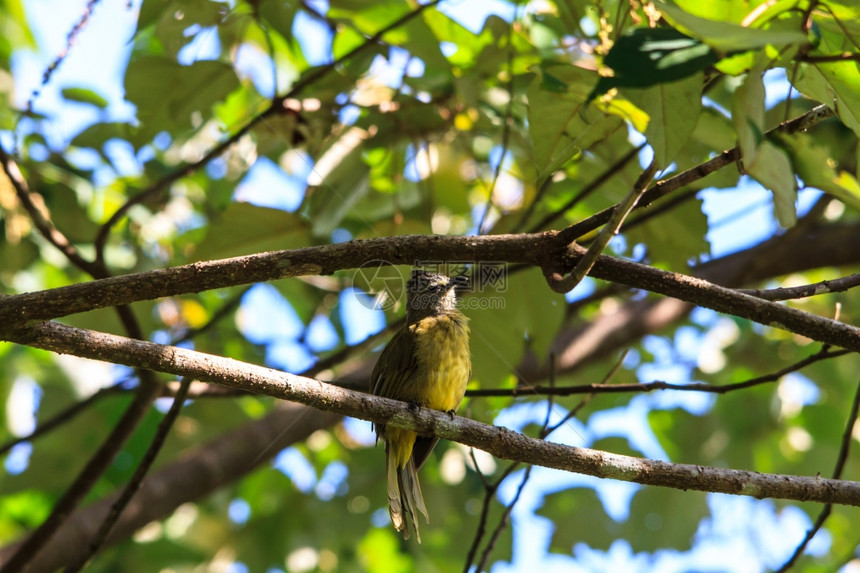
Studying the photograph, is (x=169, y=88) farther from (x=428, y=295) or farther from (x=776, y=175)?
(x=776, y=175)

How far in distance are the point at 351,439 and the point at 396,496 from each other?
253 cm

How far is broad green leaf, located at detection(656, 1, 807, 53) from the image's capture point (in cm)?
130

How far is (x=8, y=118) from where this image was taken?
5004 mm

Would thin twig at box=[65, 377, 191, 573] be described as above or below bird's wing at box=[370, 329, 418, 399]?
below

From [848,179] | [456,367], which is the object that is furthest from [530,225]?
[848,179]

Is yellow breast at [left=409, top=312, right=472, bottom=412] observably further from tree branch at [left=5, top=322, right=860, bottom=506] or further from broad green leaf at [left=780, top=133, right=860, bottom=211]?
broad green leaf at [left=780, top=133, right=860, bottom=211]

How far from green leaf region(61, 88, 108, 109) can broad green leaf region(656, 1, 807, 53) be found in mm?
3714

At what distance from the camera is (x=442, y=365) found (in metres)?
3.60

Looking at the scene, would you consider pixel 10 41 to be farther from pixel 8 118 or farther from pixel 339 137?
pixel 339 137

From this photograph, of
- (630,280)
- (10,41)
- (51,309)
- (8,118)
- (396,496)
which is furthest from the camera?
(10,41)

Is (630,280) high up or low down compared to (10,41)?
down

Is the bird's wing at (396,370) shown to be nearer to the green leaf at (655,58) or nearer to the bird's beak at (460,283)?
the bird's beak at (460,283)

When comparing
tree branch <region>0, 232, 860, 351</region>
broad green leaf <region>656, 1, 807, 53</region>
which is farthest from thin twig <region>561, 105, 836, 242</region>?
broad green leaf <region>656, 1, 807, 53</region>

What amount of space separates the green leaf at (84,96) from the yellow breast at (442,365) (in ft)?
7.26
